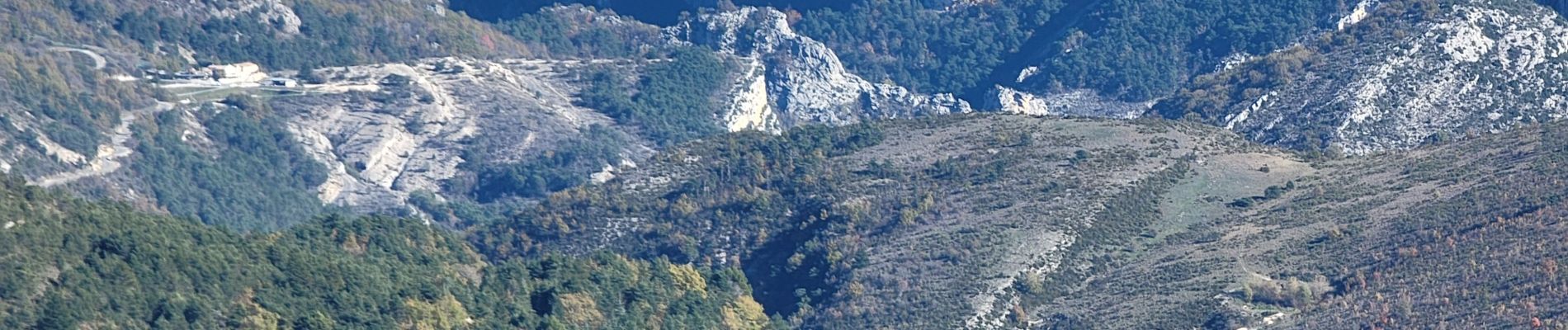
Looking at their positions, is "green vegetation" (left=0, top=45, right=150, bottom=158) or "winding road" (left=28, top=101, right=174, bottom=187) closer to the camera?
"winding road" (left=28, top=101, right=174, bottom=187)

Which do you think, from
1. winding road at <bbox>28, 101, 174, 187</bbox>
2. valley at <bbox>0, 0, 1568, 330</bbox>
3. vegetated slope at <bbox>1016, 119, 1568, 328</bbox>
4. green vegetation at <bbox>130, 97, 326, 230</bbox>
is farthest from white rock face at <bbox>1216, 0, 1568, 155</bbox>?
winding road at <bbox>28, 101, 174, 187</bbox>

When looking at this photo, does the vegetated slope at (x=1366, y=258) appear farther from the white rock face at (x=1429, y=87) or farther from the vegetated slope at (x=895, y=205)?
the white rock face at (x=1429, y=87)

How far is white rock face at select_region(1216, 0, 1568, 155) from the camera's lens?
181 metres

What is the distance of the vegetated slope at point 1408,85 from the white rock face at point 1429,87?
3 cm

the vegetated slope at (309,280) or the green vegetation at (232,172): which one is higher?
the vegetated slope at (309,280)

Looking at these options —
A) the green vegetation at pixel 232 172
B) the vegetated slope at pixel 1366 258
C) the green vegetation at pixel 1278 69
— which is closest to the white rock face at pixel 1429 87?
the green vegetation at pixel 1278 69

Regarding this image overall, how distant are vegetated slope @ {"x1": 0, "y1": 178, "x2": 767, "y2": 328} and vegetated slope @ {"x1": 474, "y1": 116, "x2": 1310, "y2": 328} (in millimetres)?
4134

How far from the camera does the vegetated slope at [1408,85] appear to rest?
7131 inches

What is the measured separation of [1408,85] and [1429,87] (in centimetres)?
98

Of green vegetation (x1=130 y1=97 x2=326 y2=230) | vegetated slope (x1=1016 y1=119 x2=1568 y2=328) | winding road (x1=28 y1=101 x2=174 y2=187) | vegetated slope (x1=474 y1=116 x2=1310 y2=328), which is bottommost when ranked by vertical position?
green vegetation (x1=130 y1=97 x2=326 y2=230)

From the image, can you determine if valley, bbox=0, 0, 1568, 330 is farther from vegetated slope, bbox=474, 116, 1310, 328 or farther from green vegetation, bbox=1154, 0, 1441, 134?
green vegetation, bbox=1154, 0, 1441, 134

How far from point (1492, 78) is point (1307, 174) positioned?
29.8 meters

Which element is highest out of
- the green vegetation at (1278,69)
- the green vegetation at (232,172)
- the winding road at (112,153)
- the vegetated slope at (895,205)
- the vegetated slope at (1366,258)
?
the vegetated slope at (1366,258)

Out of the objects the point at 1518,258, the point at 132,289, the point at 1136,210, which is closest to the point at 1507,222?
the point at 1518,258
